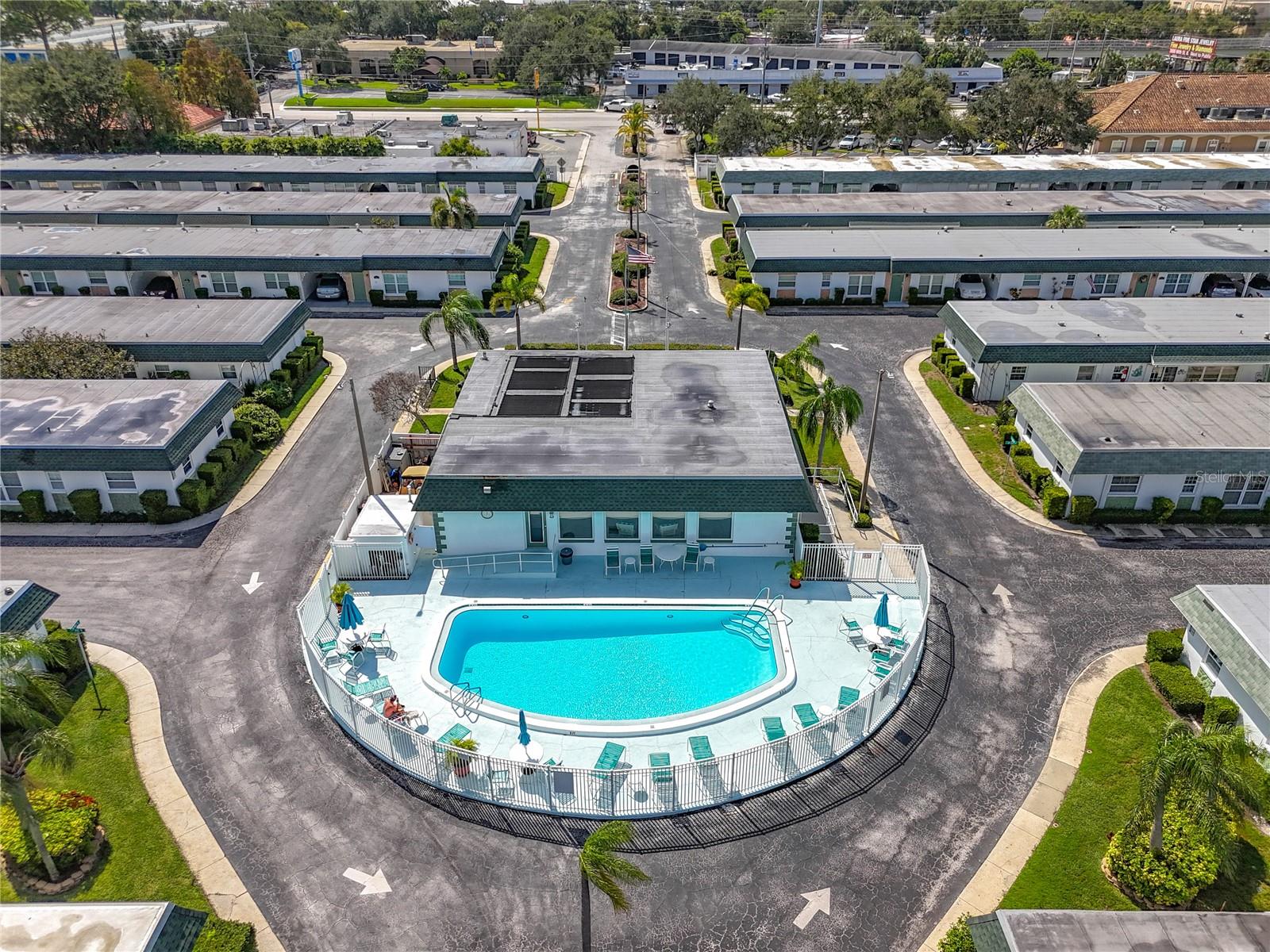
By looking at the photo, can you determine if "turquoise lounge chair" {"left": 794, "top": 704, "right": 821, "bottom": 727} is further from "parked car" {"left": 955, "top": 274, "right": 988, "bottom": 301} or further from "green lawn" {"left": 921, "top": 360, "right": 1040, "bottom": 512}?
"parked car" {"left": 955, "top": 274, "right": 988, "bottom": 301}

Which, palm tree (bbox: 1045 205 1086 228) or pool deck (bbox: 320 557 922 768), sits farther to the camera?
palm tree (bbox: 1045 205 1086 228)

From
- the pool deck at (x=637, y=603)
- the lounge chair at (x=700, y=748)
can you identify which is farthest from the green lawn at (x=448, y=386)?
the lounge chair at (x=700, y=748)

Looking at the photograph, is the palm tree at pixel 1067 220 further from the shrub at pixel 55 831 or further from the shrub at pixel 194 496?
the shrub at pixel 55 831

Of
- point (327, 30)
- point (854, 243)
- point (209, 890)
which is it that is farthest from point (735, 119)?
point (327, 30)

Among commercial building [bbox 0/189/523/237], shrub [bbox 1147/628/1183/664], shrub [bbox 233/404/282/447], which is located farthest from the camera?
commercial building [bbox 0/189/523/237]

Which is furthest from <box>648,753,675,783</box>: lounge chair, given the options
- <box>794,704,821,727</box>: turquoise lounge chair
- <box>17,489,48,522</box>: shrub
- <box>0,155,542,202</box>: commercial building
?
<box>0,155,542,202</box>: commercial building

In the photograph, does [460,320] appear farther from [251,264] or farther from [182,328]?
[251,264]

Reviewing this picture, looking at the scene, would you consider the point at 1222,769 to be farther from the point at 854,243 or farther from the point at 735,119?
the point at 735,119
